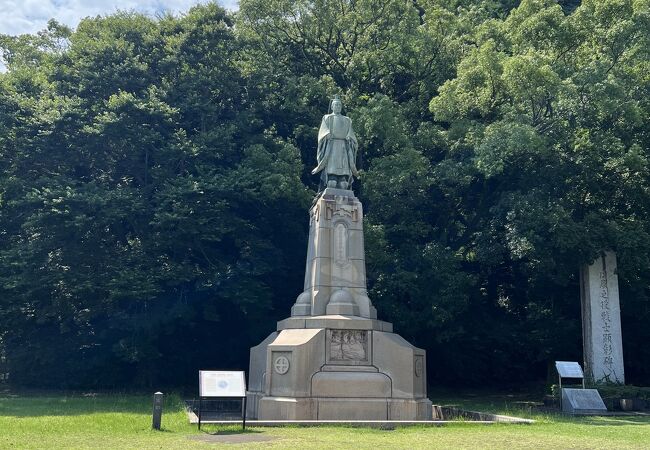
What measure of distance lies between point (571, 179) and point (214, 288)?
11.6m

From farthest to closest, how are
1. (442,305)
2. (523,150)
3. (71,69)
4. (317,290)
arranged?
(71,69), (442,305), (523,150), (317,290)

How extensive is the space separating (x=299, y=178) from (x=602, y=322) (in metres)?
10.4

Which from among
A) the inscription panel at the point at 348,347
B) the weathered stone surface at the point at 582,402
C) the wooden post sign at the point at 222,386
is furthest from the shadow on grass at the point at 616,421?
the wooden post sign at the point at 222,386

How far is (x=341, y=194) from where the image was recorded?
17.7 m

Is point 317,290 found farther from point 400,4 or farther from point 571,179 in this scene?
point 400,4

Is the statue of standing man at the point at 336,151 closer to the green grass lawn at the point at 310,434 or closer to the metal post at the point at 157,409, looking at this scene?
the green grass lawn at the point at 310,434

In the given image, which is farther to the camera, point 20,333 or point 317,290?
point 20,333

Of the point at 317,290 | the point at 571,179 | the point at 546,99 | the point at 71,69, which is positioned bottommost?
the point at 317,290

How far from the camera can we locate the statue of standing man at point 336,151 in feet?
59.7

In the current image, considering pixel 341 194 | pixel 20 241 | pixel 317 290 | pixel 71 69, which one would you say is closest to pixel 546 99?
pixel 341 194

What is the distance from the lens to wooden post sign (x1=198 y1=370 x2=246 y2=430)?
12211mm

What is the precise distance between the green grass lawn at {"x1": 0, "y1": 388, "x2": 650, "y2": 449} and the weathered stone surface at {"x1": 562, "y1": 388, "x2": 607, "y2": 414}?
120cm

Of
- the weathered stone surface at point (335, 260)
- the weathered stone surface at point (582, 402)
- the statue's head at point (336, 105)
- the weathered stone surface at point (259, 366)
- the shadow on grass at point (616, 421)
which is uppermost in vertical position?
the statue's head at point (336, 105)

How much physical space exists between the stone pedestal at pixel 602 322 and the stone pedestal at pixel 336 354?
23.6ft
